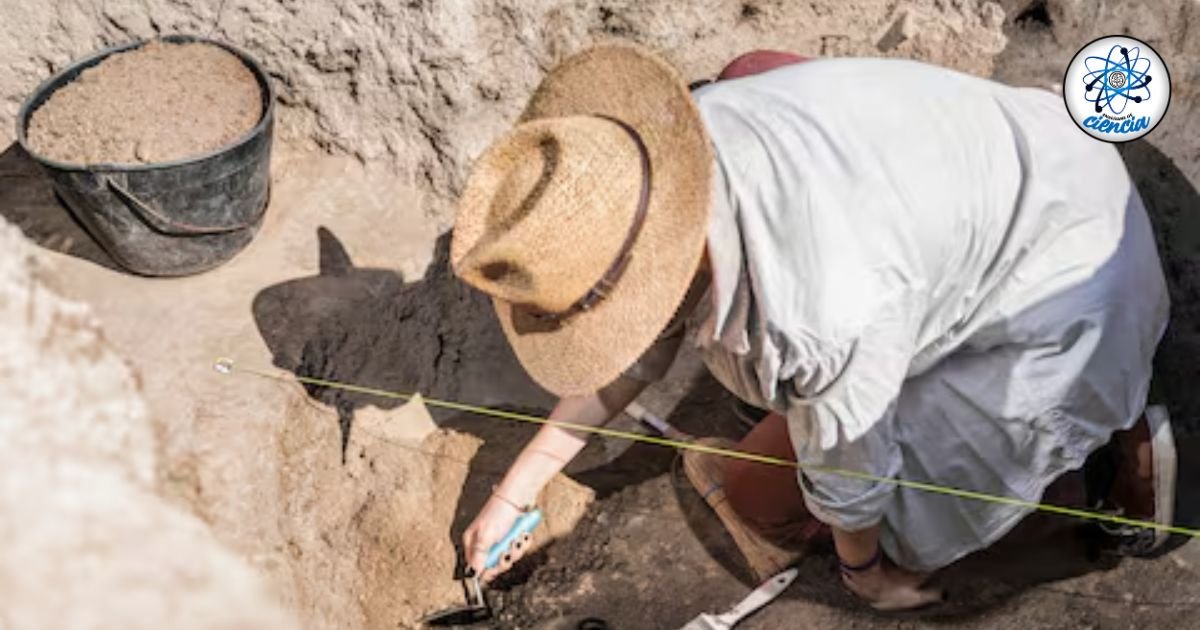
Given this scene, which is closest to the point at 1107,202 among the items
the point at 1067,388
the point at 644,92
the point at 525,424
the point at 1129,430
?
the point at 1067,388

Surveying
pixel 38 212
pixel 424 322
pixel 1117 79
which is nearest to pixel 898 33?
pixel 1117 79

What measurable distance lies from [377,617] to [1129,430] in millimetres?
1550

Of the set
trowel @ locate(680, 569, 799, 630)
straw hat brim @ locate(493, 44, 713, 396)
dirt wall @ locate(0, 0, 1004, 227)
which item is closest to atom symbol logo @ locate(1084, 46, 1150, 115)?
dirt wall @ locate(0, 0, 1004, 227)

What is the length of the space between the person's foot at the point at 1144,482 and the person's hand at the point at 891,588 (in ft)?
1.36

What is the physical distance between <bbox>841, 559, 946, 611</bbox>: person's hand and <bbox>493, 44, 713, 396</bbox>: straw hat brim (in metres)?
0.92

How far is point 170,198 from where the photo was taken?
8.34 feet

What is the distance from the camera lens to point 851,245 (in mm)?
1711

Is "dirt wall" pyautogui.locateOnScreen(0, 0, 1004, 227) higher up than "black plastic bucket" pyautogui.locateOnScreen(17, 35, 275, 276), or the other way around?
"dirt wall" pyautogui.locateOnScreen(0, 0, 1004, 227)

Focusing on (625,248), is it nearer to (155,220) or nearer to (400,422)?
(400,422)

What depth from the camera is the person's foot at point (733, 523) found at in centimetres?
257

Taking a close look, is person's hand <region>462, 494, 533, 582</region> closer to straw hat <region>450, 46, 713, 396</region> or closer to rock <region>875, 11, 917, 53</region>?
straw hat <region>450, 46, 713, 396</region>

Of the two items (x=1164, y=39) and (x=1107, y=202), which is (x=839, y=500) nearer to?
(x=1107, y=202)

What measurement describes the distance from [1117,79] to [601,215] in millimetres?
1650

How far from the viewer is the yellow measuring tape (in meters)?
2.20
